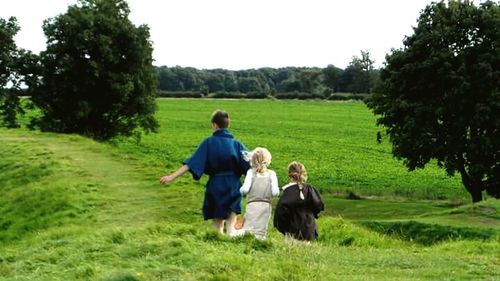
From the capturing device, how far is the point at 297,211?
33.7 feet

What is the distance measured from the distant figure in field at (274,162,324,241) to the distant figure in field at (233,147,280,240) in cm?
19

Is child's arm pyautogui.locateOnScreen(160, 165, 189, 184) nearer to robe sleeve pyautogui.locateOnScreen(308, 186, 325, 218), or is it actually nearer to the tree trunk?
robe sleeve pyautogui.locateOnScreen(308, 186, 325, 218)

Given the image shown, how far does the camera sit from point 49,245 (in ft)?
34.2

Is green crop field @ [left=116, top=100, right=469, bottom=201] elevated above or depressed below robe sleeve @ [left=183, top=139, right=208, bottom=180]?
below


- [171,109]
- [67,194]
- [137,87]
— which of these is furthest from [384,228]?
[171,109]

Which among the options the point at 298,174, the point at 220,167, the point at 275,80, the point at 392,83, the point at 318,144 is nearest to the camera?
the point at 298,174

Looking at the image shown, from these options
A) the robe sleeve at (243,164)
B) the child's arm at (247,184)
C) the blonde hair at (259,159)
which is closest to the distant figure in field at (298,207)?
the blonde hair at (259,159)

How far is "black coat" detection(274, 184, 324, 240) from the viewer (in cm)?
1020

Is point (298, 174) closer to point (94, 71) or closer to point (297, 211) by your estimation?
point (297, 211)

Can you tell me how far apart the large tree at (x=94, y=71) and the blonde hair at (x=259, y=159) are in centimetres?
2811

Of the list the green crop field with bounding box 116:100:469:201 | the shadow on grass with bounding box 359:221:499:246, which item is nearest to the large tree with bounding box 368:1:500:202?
the green crop field with bounding box 116:100:469:201

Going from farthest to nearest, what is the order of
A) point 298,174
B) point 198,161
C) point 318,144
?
point 318,144 < point 198,161 < point 298,174

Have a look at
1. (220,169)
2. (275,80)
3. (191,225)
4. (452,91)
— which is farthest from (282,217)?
(275,80)

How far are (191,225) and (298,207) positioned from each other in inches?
61.0
